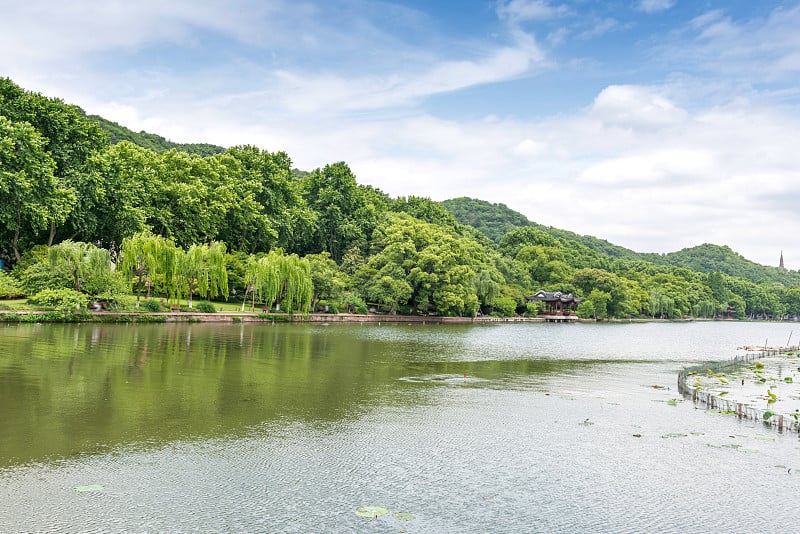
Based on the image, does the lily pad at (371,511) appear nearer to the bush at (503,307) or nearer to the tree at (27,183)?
the tree at (27,183)

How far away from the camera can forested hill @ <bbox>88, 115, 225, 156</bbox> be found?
297 ft

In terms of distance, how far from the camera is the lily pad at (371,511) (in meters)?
9.27

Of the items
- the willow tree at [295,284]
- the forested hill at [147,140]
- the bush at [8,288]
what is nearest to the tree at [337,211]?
the forested hill at [147,140]

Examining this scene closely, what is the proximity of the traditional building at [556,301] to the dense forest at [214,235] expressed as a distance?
197cm

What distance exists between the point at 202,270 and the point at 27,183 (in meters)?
14.3

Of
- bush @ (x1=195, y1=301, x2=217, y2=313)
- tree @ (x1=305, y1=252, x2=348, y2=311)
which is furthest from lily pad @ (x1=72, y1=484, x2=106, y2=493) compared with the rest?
tree @ (x1=305, y1=252, x2=348, y2=311)

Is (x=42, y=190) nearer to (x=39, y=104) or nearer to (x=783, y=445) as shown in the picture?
(x=39, y=104)

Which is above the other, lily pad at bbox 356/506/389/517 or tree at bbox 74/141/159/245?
tree at bbox 74/141/159/245

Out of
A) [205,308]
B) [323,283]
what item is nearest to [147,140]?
[323,283]

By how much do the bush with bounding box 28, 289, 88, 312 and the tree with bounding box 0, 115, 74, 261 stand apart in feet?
20.4

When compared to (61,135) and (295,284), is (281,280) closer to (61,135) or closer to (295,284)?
(295,284)

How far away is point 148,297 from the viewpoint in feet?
162

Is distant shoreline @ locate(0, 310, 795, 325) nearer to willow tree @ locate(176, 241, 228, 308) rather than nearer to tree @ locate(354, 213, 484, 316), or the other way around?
tree @ locate(354, 213, 484, 316)

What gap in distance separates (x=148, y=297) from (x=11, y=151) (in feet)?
47.9
